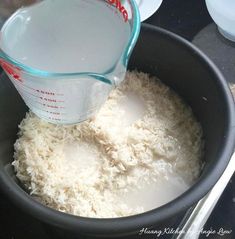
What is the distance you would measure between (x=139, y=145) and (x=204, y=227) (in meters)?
0.17

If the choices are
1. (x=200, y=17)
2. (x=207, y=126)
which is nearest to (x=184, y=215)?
(x=207, y=126)

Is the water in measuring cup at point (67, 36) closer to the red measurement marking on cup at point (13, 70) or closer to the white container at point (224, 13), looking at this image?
the red measurement marking on cup at point (13, 70)

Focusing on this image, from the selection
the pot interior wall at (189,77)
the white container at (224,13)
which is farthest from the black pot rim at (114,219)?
the white container at (224,13)

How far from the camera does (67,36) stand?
2.00ft

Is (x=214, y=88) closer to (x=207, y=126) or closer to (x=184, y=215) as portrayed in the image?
(x=207, y=126)

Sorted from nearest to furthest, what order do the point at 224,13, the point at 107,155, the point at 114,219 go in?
the point at 114,219
the point at 107,155
the point at 224,13

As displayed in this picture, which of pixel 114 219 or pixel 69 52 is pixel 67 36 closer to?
pixel 69 52

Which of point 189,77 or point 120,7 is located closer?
A: point 120,7

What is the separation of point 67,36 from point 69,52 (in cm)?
3

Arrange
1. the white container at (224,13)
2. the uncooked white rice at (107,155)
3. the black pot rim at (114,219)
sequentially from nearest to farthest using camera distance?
the black pot rim at (114,219) → the uncooked white rice at (107,155) → the white container at (224,13)

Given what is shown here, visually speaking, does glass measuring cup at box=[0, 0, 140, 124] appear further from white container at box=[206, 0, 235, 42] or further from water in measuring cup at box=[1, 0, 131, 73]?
white container at box=[206, 0, 235, 42]

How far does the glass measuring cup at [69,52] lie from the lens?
55 centimetres

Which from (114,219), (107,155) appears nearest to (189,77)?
(107,155)

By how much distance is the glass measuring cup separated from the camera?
55 cm
